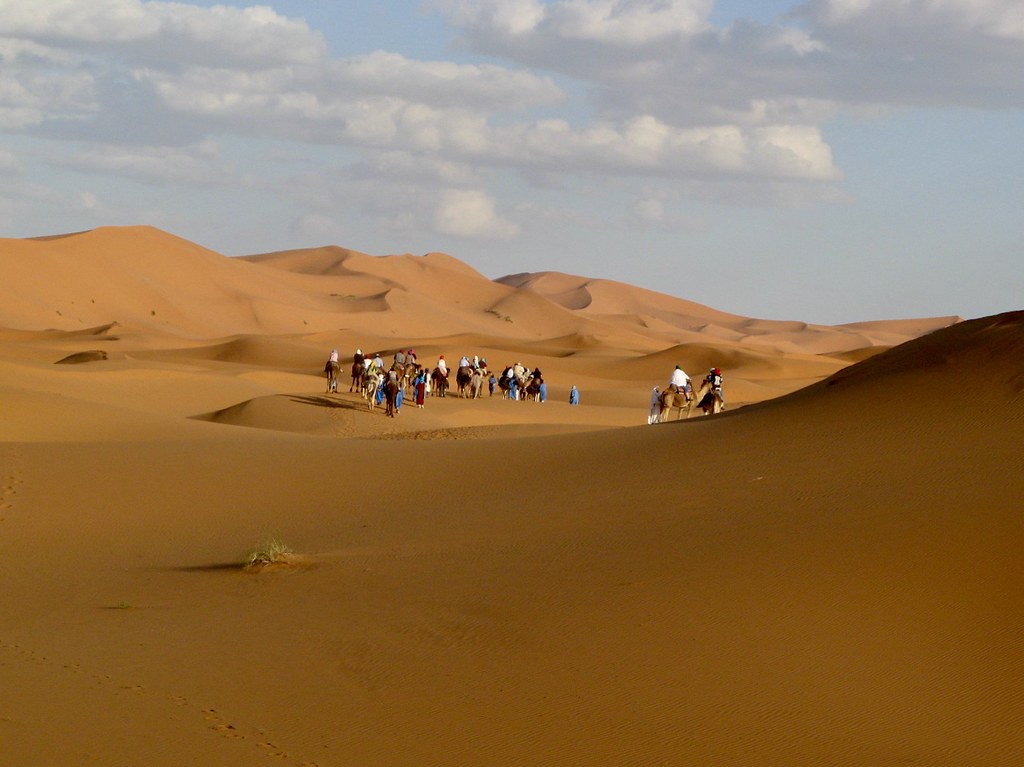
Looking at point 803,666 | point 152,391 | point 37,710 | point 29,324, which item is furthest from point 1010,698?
point 29,324

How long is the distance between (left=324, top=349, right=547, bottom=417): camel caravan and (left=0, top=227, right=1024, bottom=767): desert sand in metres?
9.23

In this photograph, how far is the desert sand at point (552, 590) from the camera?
7289mm

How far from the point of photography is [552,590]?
32.7 ft

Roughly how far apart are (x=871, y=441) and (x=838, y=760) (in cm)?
777

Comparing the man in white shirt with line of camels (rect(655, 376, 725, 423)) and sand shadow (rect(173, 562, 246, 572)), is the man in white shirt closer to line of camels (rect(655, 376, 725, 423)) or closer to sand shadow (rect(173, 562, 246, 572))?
line of camels (rect(655, 376, 725, 423))

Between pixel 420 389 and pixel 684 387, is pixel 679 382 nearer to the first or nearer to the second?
pixel 684 387

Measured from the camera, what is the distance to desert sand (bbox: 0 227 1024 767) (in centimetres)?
729

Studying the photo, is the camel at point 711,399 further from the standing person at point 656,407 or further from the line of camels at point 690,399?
the standing person at point 656,407

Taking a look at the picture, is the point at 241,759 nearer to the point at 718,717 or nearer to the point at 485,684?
the point at 485,684

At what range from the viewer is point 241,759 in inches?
265

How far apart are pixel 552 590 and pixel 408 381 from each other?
24861 mm

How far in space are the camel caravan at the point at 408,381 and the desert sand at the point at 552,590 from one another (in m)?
9.23

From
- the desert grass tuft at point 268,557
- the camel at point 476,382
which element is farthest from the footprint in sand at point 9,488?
the camel at point 476,382

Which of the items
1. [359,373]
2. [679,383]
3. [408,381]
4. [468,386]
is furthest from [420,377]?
[679,383]
